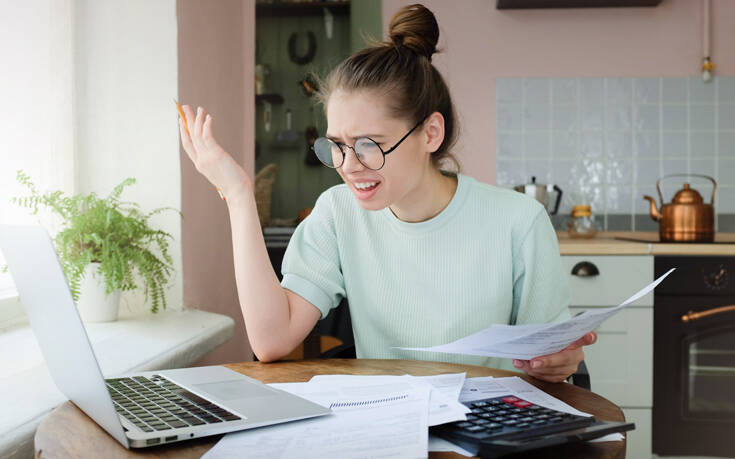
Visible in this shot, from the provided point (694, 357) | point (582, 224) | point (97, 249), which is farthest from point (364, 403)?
point (582, 224)

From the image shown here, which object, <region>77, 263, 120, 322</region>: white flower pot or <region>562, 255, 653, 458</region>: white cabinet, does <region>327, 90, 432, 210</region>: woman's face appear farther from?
<region>562, 255, 653, 458</region>: white cabinet

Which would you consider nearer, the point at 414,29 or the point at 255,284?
the point at 255,284

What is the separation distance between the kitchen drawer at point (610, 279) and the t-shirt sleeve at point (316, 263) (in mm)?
1418

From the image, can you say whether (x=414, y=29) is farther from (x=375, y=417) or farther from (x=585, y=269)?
(x=585, y=269)

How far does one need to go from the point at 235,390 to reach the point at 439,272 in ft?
1.85

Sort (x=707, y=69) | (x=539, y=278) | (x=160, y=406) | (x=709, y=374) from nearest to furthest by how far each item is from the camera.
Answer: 1. (x=160, y=406)
2. (x=539, y=278)
3. (x=709, y=374)
4. (x=707, y=69)

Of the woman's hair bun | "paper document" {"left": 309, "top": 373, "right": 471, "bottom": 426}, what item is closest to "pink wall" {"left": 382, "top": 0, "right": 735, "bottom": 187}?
the woman's hair bun

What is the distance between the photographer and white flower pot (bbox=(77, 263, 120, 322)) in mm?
1611

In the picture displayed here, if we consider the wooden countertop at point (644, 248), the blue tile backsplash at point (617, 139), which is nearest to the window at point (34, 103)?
the wooden countertop at point (644, 248)

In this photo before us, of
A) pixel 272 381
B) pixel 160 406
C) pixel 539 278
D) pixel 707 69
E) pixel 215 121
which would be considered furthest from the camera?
pixel 707 69

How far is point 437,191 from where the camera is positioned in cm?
136

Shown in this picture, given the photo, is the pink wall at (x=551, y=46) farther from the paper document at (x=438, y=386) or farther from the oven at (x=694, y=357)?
the paper document at (x=438, y=386)

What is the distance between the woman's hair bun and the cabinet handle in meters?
1.45

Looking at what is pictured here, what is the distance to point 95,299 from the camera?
5.37ft
